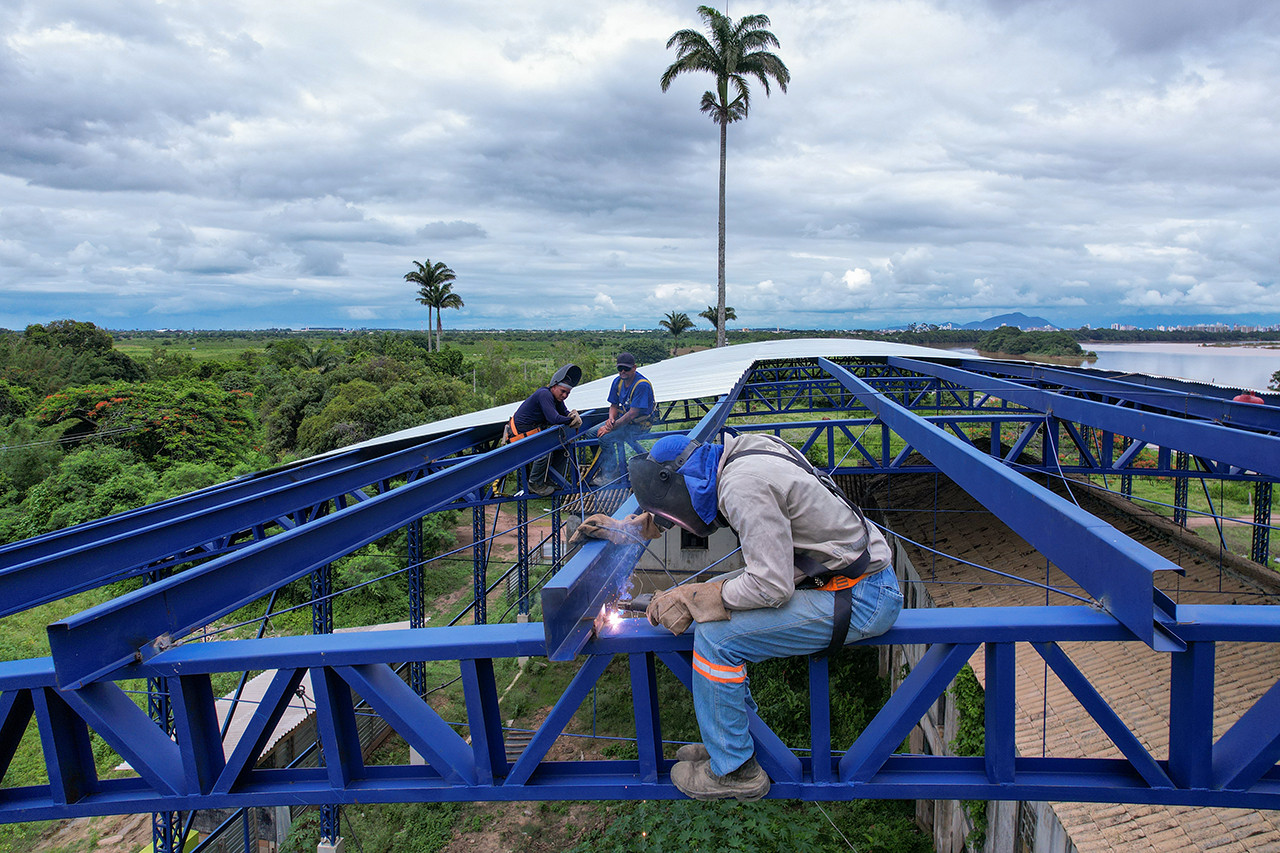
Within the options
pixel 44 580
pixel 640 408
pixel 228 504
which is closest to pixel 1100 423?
pixel 640 408

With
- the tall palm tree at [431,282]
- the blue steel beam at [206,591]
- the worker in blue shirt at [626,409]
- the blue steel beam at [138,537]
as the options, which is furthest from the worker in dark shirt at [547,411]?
the tall palm tree at [431,282]

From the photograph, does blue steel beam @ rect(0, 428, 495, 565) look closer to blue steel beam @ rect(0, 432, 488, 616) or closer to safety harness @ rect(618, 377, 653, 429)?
blue steel beam @ rect(0, 432, 488, 616)

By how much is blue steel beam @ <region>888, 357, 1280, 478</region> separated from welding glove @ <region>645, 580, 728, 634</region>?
4732 mm

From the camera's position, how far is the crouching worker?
246 centimetres

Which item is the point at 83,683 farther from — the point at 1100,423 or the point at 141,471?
the point at 141,471

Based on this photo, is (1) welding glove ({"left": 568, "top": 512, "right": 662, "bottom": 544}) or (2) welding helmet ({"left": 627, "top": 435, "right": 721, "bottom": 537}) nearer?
(2) welding helmet ({"left": 627, "top": 435, "right": 721, "bottom": 537})

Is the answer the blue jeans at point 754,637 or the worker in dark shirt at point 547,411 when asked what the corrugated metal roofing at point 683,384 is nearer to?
the worker in dark shirt at point 547,411

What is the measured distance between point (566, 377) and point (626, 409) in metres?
0.92

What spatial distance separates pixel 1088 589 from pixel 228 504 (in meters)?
5.55

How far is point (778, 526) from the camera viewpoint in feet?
8.01

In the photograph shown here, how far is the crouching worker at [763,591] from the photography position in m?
2.46

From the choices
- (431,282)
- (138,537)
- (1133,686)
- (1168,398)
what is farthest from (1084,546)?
(431,282)

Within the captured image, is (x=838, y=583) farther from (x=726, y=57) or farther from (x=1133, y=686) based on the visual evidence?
(x=726, y=57)

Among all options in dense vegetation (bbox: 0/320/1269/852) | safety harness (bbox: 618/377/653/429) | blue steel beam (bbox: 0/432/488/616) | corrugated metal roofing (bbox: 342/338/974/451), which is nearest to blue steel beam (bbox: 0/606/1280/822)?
blue steel beam (bbox: 0/432/488/616)
